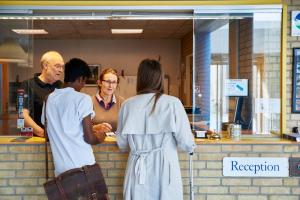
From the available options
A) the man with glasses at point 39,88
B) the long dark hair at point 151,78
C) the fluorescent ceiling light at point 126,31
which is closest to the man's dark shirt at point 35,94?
the man with glasses at point 39,88

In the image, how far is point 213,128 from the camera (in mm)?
4027

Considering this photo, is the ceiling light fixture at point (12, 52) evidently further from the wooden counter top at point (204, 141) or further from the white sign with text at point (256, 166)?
the white sign with text at point (256, 166)

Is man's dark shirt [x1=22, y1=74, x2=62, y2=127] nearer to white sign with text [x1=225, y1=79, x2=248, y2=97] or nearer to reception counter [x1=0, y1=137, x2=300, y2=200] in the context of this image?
reception counter [x1=0, y1=137, x2=300, y2=200]

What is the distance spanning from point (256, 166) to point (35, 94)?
86.2 inches

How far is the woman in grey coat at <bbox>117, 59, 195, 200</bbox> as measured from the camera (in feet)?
9.25

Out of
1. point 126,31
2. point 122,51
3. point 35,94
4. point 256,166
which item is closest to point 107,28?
point 126,31

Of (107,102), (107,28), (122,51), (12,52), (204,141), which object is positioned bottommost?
(204,141)

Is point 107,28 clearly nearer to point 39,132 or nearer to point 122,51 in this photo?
point 122,51

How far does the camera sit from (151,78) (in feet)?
9.24

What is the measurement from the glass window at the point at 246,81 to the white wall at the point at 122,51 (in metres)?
5.64

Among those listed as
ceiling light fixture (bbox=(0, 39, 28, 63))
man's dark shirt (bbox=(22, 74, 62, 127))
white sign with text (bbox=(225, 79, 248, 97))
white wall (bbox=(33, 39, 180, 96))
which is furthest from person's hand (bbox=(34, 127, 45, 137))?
white wall (bbox=(33, 39, 180, 96))

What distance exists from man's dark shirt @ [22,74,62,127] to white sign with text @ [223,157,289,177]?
5.92 ft

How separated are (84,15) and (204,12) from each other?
1125mm

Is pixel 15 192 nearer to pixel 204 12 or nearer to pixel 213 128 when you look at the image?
pixel 213 128
